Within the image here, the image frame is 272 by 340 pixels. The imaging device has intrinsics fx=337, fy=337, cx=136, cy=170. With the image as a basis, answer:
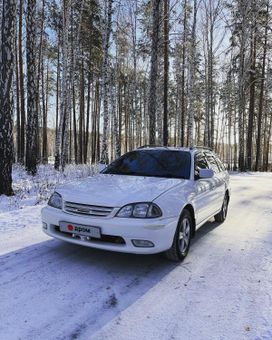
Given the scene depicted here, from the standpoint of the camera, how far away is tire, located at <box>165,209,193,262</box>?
462 cm

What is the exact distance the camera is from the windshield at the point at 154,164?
18.1ft

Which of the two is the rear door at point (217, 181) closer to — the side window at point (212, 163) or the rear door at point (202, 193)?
the side window at point (212, 163)

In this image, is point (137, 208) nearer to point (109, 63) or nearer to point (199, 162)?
point (199, 162)

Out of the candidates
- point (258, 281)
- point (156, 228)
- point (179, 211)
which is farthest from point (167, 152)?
point (258, 281)

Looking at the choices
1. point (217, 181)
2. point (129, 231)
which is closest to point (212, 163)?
point (217, 181)

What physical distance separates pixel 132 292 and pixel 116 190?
1.37 metres

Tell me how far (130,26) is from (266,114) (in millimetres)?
21931

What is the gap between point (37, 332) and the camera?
2971mm

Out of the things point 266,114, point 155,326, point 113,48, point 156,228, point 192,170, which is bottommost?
point 155,326

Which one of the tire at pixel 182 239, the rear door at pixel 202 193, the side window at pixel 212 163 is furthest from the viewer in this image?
the side window at pixel 212 163

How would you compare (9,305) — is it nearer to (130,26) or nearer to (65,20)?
(65,20)

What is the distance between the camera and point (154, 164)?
19.0ft

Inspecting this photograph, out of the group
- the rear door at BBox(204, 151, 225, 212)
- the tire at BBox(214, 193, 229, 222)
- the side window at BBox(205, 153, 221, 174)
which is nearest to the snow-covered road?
the rear door at BBox(204, 151, 225, 212)

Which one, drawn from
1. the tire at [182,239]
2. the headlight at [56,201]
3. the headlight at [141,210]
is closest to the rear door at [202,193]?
the tire at [182,239]
